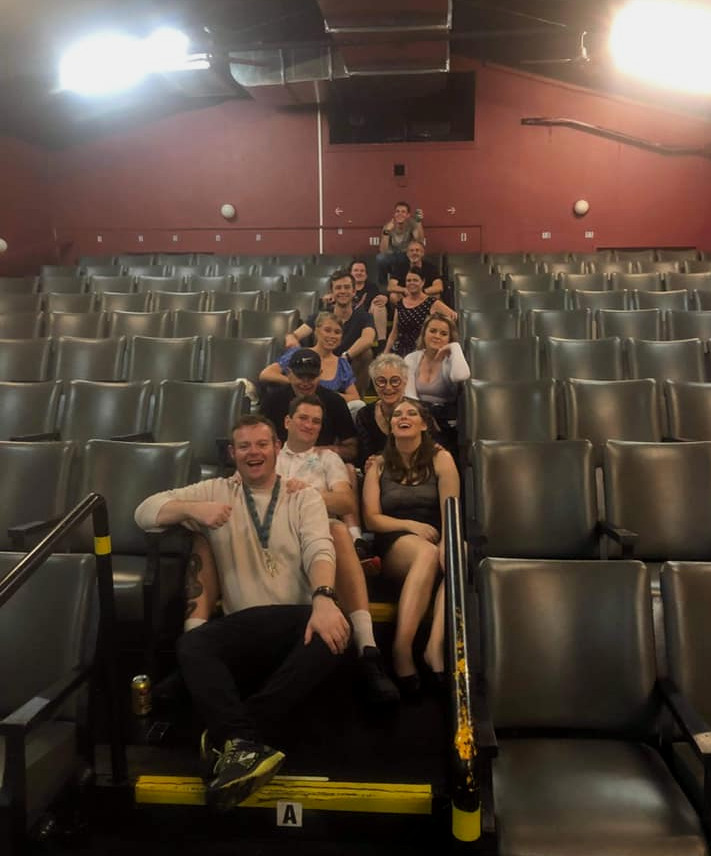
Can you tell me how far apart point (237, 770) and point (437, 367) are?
6.37 feet

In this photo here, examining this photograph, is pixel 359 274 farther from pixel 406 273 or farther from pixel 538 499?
pixel 538 499

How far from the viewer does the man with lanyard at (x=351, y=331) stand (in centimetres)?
336

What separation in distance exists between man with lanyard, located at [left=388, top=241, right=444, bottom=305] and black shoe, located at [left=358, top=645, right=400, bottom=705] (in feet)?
8.58

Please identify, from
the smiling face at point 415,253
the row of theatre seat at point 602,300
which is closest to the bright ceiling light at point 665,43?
the row of theatre seat at point 602,300

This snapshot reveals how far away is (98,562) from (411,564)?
32.0 inches

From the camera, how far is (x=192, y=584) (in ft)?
5.57

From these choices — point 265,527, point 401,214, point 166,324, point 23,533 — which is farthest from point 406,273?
point 23,533

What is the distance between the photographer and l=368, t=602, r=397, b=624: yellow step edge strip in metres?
1.86

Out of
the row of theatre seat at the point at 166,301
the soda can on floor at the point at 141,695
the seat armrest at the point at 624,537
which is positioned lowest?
the soda can on floor at the point at 141,695

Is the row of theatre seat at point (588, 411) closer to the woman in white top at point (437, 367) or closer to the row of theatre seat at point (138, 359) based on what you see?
the woman in white top at point (437, 367)

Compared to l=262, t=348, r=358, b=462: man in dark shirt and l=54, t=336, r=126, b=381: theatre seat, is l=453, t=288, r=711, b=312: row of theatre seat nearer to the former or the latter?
l=262, t=348, r=358, b=462: man in dark shirt

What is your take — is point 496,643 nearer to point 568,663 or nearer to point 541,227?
point 568,663

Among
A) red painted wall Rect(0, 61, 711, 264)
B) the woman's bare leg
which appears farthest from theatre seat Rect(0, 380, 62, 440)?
red painted wall Rect(0, 61, 711, 264)

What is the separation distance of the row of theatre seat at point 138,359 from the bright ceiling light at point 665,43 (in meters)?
4.36
